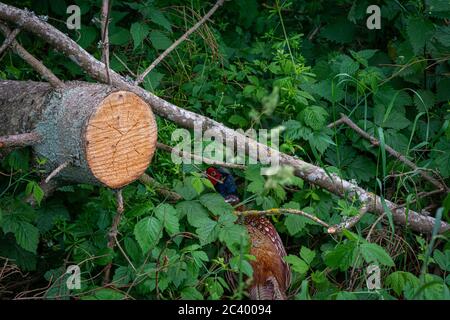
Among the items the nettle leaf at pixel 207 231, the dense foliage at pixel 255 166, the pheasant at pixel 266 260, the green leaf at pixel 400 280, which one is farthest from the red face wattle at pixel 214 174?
the green leaf at pixel 400 280

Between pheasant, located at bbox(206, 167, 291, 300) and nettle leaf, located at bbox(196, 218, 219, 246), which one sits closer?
nettle leaf, located at bbox(196, 218, 219, 246)

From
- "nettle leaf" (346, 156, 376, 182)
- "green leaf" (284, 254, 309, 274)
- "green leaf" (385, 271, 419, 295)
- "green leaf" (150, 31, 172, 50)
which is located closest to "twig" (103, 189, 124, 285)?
"green leaf" (284, 254, 309, 274)

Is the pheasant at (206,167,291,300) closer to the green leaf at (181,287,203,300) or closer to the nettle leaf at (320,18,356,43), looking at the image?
the green leaf at (181,287,203,300)

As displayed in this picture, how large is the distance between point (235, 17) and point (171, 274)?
2.90m

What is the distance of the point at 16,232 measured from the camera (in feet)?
12.8

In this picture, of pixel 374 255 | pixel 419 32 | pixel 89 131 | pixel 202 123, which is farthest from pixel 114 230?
pixel 419 32

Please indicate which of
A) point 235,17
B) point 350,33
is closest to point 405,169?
point 350,33

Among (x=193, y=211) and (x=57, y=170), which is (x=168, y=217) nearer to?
(x=193, y=211)

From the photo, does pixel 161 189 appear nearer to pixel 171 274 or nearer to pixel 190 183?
pixel 190 183

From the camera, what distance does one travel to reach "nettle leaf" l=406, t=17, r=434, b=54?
4.73 m

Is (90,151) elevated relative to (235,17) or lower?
lower

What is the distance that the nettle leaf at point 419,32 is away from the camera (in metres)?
4.73

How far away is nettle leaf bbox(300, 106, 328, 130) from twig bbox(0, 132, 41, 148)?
1780mm

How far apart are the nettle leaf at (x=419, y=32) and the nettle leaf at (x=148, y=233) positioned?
217 centimetres
